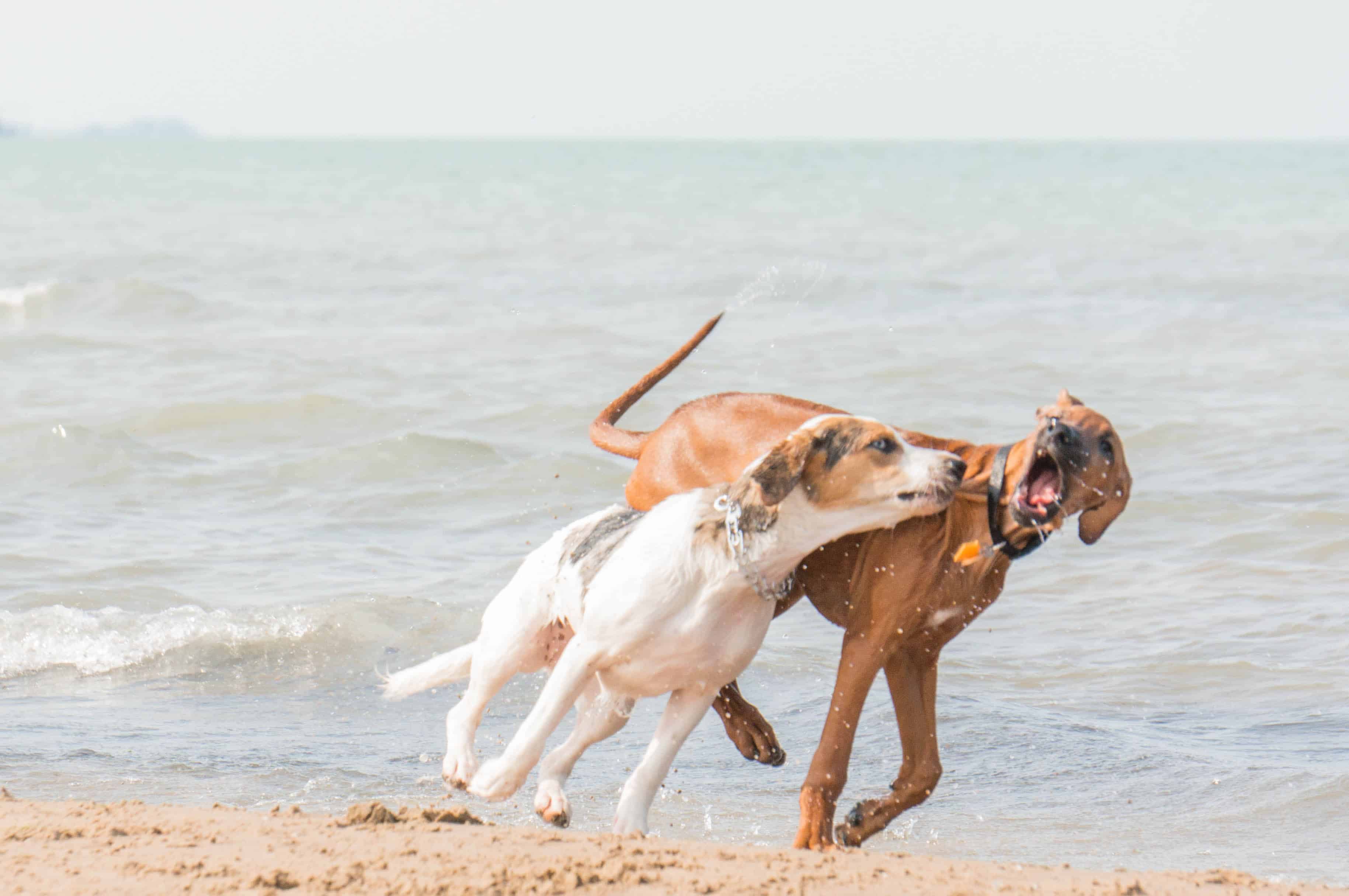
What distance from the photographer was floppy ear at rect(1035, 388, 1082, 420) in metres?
4.54

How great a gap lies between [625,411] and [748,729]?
1158mm

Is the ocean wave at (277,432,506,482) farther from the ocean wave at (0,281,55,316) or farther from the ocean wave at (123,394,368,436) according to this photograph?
the ocean wave at (0,281,55,316)

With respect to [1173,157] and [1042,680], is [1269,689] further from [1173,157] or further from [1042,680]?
[1173,157]

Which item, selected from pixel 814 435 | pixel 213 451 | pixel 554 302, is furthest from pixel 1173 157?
pixel 814 435

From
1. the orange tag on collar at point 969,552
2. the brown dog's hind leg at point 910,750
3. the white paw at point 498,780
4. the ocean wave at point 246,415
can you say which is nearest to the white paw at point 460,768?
the white paw at point 498,780

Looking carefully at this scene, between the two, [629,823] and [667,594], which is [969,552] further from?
[629,823]

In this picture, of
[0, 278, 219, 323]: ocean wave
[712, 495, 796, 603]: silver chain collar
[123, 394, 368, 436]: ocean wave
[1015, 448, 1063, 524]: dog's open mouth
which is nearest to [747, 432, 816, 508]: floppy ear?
[712, 495, 796, 603]: silver chain collar

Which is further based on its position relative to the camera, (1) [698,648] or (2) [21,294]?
(2) [21,294]

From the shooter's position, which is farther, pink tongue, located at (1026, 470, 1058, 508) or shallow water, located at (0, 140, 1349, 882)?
shallow water, located at (0, 140, 1349, 882)

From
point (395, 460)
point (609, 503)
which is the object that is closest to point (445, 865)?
point (609, 503)

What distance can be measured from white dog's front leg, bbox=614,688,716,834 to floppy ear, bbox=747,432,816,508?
758mm

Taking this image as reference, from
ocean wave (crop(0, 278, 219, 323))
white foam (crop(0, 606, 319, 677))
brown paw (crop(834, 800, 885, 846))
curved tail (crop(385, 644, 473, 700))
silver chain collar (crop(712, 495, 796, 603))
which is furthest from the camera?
ocean wave (crop(0, 278, 219, 323))

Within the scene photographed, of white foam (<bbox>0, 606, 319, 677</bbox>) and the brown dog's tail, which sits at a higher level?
the brown dog's tail

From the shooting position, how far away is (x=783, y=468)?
15.1ft
